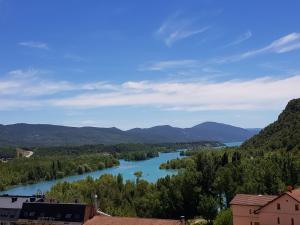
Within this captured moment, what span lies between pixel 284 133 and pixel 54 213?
106169mm

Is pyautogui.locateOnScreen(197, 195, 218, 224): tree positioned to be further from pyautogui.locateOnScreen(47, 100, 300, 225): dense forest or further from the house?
the house

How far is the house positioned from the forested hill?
3146 inches

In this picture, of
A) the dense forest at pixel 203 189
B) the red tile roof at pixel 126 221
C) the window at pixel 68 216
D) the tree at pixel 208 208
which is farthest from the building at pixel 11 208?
the tree at pixel 208 208

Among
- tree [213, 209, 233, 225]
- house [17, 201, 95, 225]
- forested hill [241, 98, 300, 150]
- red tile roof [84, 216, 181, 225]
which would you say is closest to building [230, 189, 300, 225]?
tree [213, 209, 233, 225]

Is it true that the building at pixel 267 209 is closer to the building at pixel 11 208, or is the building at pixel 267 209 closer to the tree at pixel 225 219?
the tree at pixel 225 219

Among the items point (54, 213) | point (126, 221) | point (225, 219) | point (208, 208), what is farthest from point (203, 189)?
point (126, 221)

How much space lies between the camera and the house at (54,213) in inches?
1833

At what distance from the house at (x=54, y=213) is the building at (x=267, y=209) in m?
13.2

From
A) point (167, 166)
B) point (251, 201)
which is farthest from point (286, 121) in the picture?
point (251, 201)

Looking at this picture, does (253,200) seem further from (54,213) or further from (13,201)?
A: (13,201)

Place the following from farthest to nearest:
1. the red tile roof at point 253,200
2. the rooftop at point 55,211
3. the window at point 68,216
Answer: the window at point 68,216, the rooftop at point 55,211, the red tile roof at point 253,200

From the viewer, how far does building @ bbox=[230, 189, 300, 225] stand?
42031 millimetres

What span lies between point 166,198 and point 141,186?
11.5 meters

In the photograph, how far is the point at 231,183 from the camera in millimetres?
64062
